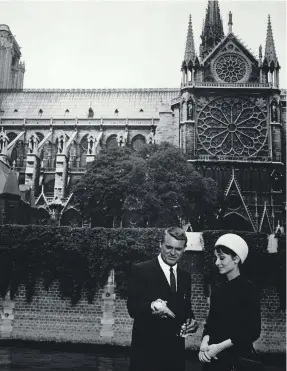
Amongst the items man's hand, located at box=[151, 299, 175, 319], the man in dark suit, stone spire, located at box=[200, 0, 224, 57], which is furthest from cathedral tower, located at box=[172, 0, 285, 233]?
man's hand, located at box=[151, 299, 175, 319]

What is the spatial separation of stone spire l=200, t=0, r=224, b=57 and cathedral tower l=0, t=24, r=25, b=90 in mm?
23835

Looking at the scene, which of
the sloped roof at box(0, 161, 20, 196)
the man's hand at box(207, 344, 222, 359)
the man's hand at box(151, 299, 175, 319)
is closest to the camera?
the man's hand at box(207, 344, 222, 359)

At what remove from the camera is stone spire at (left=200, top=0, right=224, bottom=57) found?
→ 5019 cm

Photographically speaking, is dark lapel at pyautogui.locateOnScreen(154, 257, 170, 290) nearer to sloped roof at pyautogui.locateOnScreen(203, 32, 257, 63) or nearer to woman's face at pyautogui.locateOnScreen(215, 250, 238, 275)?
woman's face at pyautogui.locateOnScreen(215, 250, 238, 275)

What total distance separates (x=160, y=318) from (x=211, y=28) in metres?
49.8

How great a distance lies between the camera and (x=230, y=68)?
39.7 metres

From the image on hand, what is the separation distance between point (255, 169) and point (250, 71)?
30.4ft

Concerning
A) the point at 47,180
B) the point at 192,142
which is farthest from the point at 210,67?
the point at 47,180

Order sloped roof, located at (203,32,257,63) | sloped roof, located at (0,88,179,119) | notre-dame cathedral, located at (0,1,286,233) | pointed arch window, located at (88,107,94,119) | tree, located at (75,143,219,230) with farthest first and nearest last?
sloped roof, located at (0,88,179,119) < pointed arch window, located at (88,107,94,119) < sloped roof, located at (203,32,257,63) < notre-dame cathedral, located at (0,1,286,233) < tree, located at (75,143,219,230)

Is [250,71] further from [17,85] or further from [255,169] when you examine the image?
[17,85]

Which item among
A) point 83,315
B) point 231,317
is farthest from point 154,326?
point 83,315

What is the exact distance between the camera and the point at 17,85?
63281mm

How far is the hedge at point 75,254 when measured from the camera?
64.3 ft

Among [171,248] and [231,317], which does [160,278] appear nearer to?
[171,248]
